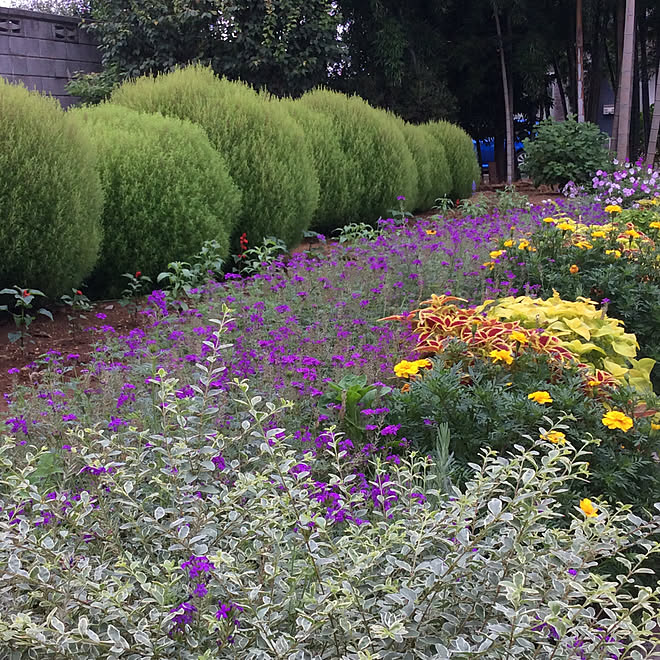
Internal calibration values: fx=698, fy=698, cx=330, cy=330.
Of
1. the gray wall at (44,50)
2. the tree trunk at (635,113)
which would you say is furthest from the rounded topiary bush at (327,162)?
the tree trunk at (635,113)

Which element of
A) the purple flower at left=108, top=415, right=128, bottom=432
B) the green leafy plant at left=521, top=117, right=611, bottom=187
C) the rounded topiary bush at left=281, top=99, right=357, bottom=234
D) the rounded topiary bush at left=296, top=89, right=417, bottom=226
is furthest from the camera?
the green leafy plant at left=521, top=117, right=611, bottom=187

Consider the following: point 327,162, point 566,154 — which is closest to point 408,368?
point 327,162

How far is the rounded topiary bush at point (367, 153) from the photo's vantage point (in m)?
8.47

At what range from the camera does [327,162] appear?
8.09m

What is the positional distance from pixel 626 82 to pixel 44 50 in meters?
9.89

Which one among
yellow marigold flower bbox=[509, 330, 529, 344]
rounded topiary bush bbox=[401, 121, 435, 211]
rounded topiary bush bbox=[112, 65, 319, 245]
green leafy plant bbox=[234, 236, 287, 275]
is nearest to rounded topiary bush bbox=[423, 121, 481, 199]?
rounded topiary bush bbox=[401, 121, 435, 211]

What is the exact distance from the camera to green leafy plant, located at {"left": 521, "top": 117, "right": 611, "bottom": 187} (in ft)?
36.0

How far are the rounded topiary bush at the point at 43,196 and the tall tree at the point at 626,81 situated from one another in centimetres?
895

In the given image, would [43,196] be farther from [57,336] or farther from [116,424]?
[116,424]

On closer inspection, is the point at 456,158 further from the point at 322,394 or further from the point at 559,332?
the point at 322,394

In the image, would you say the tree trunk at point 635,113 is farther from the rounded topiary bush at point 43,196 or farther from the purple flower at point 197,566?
the purple flower at point 197,566

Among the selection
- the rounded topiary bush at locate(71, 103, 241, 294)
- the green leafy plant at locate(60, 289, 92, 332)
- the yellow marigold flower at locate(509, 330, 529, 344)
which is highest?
the rounded topiary bush at locate(71, 103, 241, 294)

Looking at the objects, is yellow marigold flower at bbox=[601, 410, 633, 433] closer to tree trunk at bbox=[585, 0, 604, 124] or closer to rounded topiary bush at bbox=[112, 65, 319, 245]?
rounded topiary bush at bbox=[112, 65, 319, 245]

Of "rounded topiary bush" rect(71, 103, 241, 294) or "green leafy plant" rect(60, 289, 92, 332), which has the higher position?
"rounded topiary bush" rect(71, 103, 241, 294)
